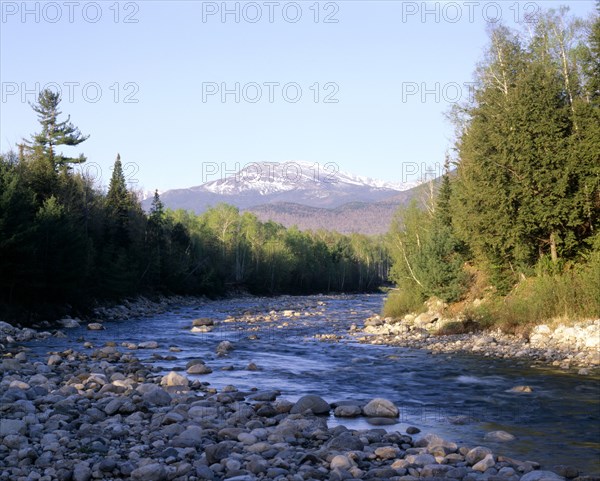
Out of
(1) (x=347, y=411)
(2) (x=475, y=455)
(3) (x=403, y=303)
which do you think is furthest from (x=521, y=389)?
(3) (x=403, y=303)

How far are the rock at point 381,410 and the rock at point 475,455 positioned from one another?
11.5 feet

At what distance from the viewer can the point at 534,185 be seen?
26.3 m

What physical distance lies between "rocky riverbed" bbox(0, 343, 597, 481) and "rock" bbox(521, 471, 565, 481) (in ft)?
0.05

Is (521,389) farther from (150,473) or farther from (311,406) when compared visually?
(150,473)

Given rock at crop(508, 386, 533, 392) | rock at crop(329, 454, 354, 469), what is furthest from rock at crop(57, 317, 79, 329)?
rock at crop(329, 454, 354, 469)

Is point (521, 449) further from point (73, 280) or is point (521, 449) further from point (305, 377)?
point (73, 280)

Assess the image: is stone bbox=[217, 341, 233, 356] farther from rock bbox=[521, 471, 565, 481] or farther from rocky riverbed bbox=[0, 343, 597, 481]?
rock bbox=[521, 471, 565, 481]

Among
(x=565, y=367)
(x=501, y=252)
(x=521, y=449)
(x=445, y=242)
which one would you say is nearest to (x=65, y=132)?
(x=445, y=242)

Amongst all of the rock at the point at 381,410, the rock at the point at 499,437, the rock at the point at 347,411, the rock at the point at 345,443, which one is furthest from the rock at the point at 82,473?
the rock at the point at 499,437

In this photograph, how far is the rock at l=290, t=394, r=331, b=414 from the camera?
1332cm

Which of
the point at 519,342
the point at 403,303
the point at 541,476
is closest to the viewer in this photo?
the point at 541,476

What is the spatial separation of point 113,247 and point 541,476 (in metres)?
46.9

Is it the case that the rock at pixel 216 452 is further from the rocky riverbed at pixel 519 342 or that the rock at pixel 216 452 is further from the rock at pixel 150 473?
the rocky riverbed at pixel 519 342

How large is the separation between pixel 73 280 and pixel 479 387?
2829cm
